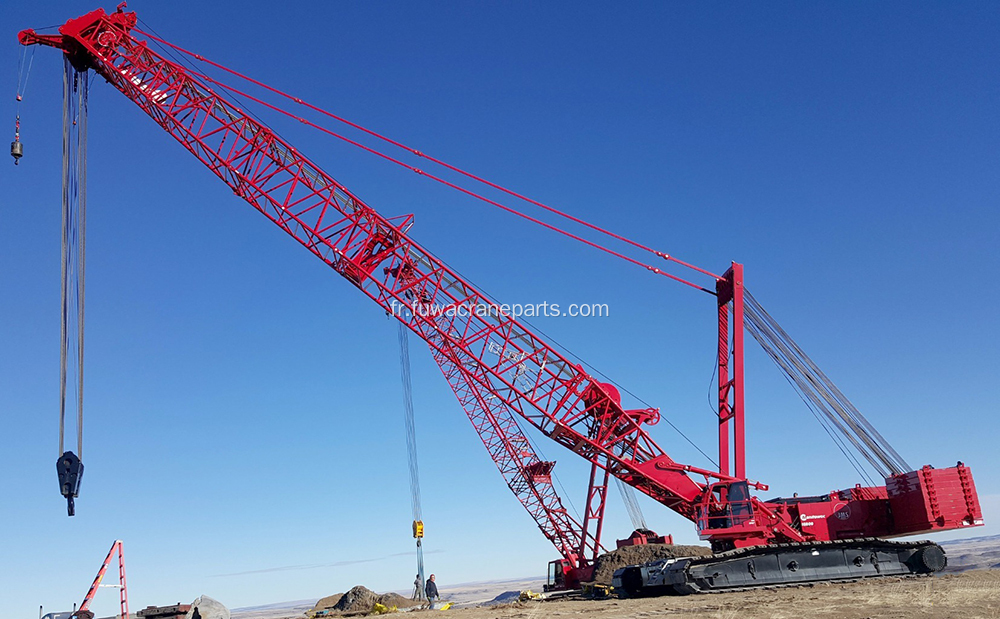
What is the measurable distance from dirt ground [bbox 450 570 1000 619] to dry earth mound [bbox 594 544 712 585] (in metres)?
7.72

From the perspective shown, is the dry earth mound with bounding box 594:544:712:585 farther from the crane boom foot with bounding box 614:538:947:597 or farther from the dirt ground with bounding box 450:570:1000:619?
the dirt ground with bounding box 450:570:1000:619

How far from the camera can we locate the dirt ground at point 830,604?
52.0 ft

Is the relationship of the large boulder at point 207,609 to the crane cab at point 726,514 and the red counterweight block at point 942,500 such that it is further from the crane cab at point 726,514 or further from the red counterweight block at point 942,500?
the red counterweight block at point 942,500

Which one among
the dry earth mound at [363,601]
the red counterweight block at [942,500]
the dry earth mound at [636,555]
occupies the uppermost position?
the red counterweight block at [942,500]

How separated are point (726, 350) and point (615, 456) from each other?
5524 millimetres

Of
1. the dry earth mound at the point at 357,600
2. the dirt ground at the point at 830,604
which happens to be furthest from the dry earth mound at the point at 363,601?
the dirt ground at the point at 830,604

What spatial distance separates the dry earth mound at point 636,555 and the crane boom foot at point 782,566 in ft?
19.9

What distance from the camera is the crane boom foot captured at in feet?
73.8

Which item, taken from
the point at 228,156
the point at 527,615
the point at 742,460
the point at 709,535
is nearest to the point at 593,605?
the point at 527,615

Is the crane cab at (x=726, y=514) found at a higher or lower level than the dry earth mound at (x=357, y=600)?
higher

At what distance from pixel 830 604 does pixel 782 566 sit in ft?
19.8

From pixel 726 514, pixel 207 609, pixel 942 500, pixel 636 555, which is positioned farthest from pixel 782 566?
pixel 207 609

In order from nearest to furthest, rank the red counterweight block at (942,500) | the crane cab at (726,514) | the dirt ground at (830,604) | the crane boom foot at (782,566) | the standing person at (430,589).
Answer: the dirt ground at (830,604) → the crane boom foot at (782,566) → the red counterweight block at (942,500) → the crane cab at (726,514) → the standing person at (430,589)

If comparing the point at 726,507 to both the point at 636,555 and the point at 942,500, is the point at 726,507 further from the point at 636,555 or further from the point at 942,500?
the point at 942,500
